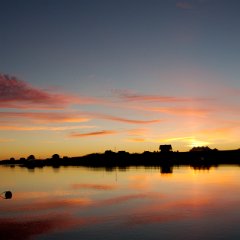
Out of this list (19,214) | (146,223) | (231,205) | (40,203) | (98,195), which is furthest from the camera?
(98,195)

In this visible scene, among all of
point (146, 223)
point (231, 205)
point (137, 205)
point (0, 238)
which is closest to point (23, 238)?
point (0, 238)

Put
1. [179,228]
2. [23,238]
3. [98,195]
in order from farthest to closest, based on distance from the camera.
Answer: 1. [98,195]
2. [179,228]
3. [23,238]

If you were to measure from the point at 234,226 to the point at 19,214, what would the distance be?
3476 centimetres

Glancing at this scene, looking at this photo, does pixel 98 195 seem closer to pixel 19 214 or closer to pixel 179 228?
pixel 19 214

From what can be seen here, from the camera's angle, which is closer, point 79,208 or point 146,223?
point 146,223

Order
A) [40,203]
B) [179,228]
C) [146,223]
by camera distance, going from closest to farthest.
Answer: [179,228] < [146,223] < [40,203]

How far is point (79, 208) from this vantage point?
6700 cm

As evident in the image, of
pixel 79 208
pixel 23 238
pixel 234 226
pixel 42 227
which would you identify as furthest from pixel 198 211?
pixel 23 238

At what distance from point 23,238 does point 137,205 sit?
31006mm

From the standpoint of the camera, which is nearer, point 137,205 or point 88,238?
point 88,238

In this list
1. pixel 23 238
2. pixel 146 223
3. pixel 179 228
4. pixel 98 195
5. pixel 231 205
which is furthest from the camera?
pixel 98 195

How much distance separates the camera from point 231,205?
218 feet

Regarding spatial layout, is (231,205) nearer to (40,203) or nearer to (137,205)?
(137,205)

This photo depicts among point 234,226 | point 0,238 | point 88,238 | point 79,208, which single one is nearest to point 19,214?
point 79,208
